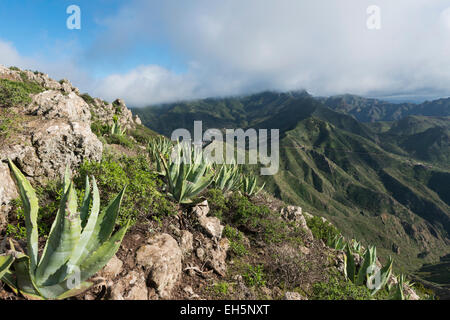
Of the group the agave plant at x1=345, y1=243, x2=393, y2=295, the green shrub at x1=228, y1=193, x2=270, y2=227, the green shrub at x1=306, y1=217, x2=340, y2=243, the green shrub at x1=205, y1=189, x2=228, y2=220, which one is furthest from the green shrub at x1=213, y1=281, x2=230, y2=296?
the green shrub at x1=306, y1=217, x2=340, y2=243

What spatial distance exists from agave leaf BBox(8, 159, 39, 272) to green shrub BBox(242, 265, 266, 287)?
11.0 ft

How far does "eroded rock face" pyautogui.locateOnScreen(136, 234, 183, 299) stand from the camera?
10.5 ft

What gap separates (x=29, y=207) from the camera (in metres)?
2.14

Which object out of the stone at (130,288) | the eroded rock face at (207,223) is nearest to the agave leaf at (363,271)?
the eroded rock face at (207,223)

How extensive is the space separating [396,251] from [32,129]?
151350mm

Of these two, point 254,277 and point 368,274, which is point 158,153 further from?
point 368,274

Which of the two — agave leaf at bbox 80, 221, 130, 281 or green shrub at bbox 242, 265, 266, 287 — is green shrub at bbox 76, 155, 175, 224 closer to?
agave leaf at bbox 80, 221, 130, 281

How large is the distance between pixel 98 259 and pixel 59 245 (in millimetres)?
418

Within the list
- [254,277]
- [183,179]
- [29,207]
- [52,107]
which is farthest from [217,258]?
[52,107]

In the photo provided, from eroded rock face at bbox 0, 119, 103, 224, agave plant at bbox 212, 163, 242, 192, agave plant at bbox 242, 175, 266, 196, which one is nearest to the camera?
eroded rock face at bbox 0, 119, 103, 224

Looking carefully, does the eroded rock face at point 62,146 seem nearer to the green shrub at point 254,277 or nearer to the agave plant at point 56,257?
the agave plant at point 56,257

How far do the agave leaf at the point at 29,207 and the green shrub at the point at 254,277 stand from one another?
3345 millimetres

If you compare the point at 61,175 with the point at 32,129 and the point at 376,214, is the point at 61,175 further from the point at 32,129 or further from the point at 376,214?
the point at 376,214
